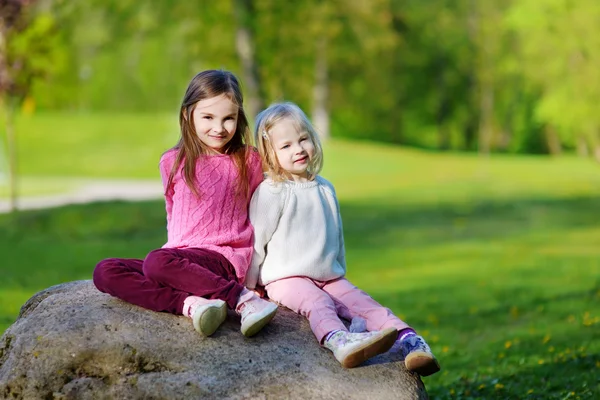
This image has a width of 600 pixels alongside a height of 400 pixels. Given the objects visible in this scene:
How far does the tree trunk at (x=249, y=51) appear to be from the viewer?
19484 mm

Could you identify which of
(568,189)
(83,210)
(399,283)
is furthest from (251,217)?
(568,189)

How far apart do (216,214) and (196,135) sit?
1.51 feet

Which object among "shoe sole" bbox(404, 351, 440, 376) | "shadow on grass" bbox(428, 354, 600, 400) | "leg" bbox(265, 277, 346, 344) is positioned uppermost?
"leg" bbox(265, 277, 346, 344)

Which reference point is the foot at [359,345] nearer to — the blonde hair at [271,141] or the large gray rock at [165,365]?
the large gray rock at [165,365]

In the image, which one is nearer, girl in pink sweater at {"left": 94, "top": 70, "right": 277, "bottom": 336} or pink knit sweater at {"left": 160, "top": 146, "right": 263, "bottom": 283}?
girl in pink sweater at {"left": 94, "top": 70, "right": 277, "bottom": 336}

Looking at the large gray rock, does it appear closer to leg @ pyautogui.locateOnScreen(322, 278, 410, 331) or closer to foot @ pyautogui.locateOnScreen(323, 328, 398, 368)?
foot @ pyautogui.locateOnScreen(323, 328, 398, 368)

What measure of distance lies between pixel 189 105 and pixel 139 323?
1224mm

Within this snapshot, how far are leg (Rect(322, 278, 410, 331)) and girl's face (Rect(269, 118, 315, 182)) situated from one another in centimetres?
63

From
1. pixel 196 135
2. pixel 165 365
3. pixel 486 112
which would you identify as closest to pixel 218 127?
pixel 196 135

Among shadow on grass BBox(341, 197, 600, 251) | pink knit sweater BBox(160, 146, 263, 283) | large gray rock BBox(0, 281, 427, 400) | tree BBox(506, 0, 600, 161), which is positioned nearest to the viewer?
large gray rock BBox(0, 281, 427, 400)

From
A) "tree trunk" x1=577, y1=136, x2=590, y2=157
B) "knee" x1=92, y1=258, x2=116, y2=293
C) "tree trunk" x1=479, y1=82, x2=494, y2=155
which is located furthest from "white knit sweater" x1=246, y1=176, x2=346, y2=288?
"tree trunk" x1=479, y1=82, x2=494, y2=155

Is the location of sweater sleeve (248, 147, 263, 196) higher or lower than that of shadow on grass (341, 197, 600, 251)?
higher

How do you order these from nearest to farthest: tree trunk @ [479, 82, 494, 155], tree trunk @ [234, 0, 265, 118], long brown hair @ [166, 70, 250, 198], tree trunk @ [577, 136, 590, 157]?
1. long brown hair @ [166, 70, 250, 198]
2. tree trunk @ [234, 0, 265, 118]
3. tree trunk @ [577, 136, 590, 157]
4. tree trunk @ [479, 82, 494, 155]

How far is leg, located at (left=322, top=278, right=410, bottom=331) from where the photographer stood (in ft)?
14.2
